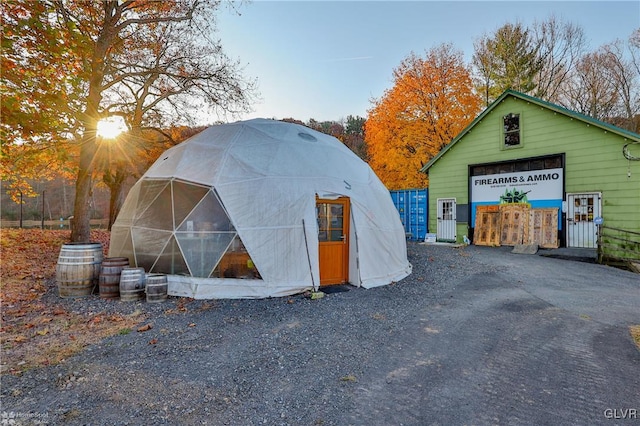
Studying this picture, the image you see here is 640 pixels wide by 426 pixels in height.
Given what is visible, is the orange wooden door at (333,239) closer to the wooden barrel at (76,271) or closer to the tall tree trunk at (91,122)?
the wooden barrel at (76,271)

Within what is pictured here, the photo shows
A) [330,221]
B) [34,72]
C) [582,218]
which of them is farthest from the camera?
A: [582,218]

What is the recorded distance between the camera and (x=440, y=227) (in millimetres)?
15570

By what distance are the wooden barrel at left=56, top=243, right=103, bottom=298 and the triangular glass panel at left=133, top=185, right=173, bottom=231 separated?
115 centimetres

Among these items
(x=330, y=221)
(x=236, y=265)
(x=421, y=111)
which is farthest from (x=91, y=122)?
(x=421, y=111)

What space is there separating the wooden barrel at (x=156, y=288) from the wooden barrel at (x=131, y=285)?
1.02 ft

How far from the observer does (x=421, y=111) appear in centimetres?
1959

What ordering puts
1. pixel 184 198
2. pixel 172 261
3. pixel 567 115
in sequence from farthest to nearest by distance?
1. pixel 567 115
2. pixel 184 198
3. pixel 172 261

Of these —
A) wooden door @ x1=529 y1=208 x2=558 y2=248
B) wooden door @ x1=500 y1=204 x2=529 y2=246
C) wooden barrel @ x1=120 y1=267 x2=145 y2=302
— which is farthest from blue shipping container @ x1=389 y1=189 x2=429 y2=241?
wooden barrel @ x1=120 y1=267 x2=145 y2=302

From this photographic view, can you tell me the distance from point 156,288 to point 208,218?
1648 mm

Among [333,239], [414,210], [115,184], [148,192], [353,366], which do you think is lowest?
[353,366]

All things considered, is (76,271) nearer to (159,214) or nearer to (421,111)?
(159,214)

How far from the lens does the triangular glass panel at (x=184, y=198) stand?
691cm

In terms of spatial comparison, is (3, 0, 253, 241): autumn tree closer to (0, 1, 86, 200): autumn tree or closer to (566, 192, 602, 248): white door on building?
(0, 1, 86, 200): autumn tree

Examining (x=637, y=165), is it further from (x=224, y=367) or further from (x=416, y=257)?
(x=224, y=367)
